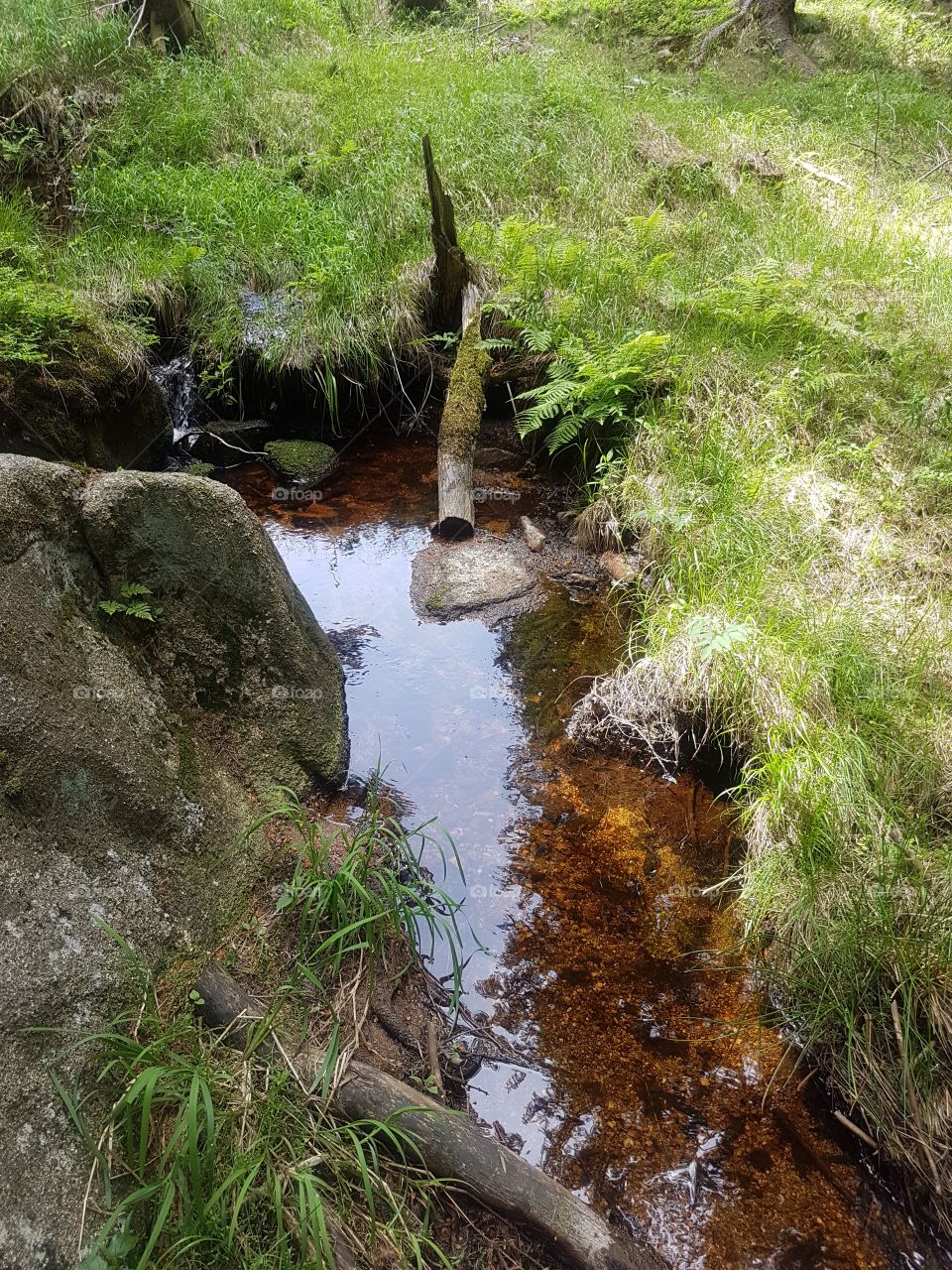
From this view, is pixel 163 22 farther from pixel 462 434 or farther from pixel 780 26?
pixel 780 26

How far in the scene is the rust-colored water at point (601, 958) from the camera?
2295mm

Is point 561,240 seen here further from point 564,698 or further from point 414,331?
point 564,698

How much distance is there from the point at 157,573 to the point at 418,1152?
2157 millimetres

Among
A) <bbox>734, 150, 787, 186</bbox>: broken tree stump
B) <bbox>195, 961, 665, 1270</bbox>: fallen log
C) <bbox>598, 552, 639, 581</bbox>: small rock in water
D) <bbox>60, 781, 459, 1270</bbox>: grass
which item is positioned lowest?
<bbox>598, 552, 639, 581</bbox>: small rock in water

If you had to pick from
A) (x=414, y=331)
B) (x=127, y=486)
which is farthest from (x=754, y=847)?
(x=414, y=331)

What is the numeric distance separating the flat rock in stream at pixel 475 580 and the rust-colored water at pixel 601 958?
0.11 m

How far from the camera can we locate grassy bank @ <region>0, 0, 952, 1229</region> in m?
2.85

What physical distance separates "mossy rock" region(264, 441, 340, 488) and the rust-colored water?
1477mm

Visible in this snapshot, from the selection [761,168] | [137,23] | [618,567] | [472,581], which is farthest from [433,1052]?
[137,23]

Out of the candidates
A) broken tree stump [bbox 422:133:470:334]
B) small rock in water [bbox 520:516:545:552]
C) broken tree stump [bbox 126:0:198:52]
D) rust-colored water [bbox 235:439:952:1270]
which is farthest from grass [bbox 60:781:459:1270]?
broken tree stump [bbox 126:0:198:52]

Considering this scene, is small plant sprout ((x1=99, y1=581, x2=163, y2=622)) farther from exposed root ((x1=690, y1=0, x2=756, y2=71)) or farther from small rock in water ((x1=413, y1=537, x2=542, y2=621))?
exposed root ((x1=690, y1=0, x2=756, y2=71))

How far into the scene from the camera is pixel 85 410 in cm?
514

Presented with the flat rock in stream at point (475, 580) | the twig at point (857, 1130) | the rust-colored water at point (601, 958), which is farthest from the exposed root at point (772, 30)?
the twig at point (857, 1130)

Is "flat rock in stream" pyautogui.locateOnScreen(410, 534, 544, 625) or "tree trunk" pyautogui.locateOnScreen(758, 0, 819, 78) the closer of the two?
"flat rock in stream" pyautogui.locateOnScreen(410, 534, 544, 625)
